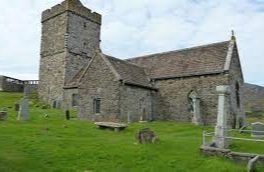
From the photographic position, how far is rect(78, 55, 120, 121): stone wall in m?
30.2

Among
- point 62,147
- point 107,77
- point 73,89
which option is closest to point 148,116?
point 107,77

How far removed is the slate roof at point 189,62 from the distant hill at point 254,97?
27.6m

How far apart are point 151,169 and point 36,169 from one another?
402 cm

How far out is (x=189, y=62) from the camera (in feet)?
112

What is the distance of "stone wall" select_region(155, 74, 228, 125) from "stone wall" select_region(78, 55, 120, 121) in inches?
226

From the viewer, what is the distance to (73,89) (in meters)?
44.5

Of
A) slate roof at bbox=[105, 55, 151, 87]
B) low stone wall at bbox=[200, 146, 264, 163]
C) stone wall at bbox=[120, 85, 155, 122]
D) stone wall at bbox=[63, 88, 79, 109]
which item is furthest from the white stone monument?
stone wall at bbox=[63, 88, 79, 109]

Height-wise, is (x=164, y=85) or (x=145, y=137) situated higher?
(x=164, y=85)

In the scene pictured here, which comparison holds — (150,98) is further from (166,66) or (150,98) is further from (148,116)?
(166,66)

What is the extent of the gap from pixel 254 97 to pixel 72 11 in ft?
116

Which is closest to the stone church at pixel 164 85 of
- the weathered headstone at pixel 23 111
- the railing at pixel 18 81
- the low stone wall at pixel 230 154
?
the weathered headstone at pixel 23 111

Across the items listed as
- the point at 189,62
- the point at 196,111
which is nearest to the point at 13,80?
the point at 189,62

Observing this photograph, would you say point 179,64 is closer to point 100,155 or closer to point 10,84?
point 100,155

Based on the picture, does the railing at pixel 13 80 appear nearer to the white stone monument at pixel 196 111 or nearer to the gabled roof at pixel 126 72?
the gabled roof at pixel 126 72
